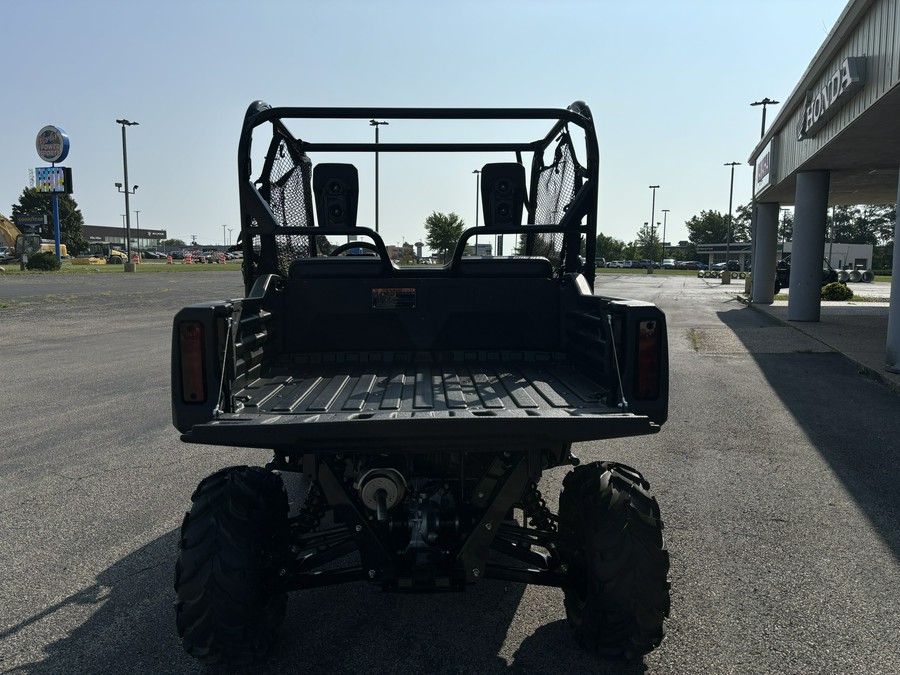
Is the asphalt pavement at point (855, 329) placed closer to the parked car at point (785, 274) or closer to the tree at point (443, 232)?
the parked car at point (785, 274)

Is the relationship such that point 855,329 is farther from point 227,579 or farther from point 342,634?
point 227,579

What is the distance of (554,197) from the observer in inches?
196

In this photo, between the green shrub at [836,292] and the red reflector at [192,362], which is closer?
the red reflector at [192,362]

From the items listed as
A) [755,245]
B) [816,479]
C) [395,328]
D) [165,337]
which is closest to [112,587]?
[395,328]

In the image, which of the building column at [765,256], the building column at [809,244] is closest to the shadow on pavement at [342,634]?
the building column at [809,244]

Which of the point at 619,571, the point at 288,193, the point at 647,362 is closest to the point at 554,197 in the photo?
the point at 288,193

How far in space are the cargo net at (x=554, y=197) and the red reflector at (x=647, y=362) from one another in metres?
1.57

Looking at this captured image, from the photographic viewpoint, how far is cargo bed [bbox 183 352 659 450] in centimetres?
267

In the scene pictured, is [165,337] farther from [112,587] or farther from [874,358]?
[874,358]

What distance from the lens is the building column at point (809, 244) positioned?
60.1 ft

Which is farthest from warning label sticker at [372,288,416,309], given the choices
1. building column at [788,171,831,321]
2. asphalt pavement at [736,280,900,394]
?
building column at [788,171,831,321]

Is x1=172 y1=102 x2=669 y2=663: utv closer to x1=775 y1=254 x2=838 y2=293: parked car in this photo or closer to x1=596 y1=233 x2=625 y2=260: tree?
x1=775 y1=254 x2=838 y2=293: parked car

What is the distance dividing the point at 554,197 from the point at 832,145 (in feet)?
40.3

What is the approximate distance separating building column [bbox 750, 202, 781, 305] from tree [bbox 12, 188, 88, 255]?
2960 inches
